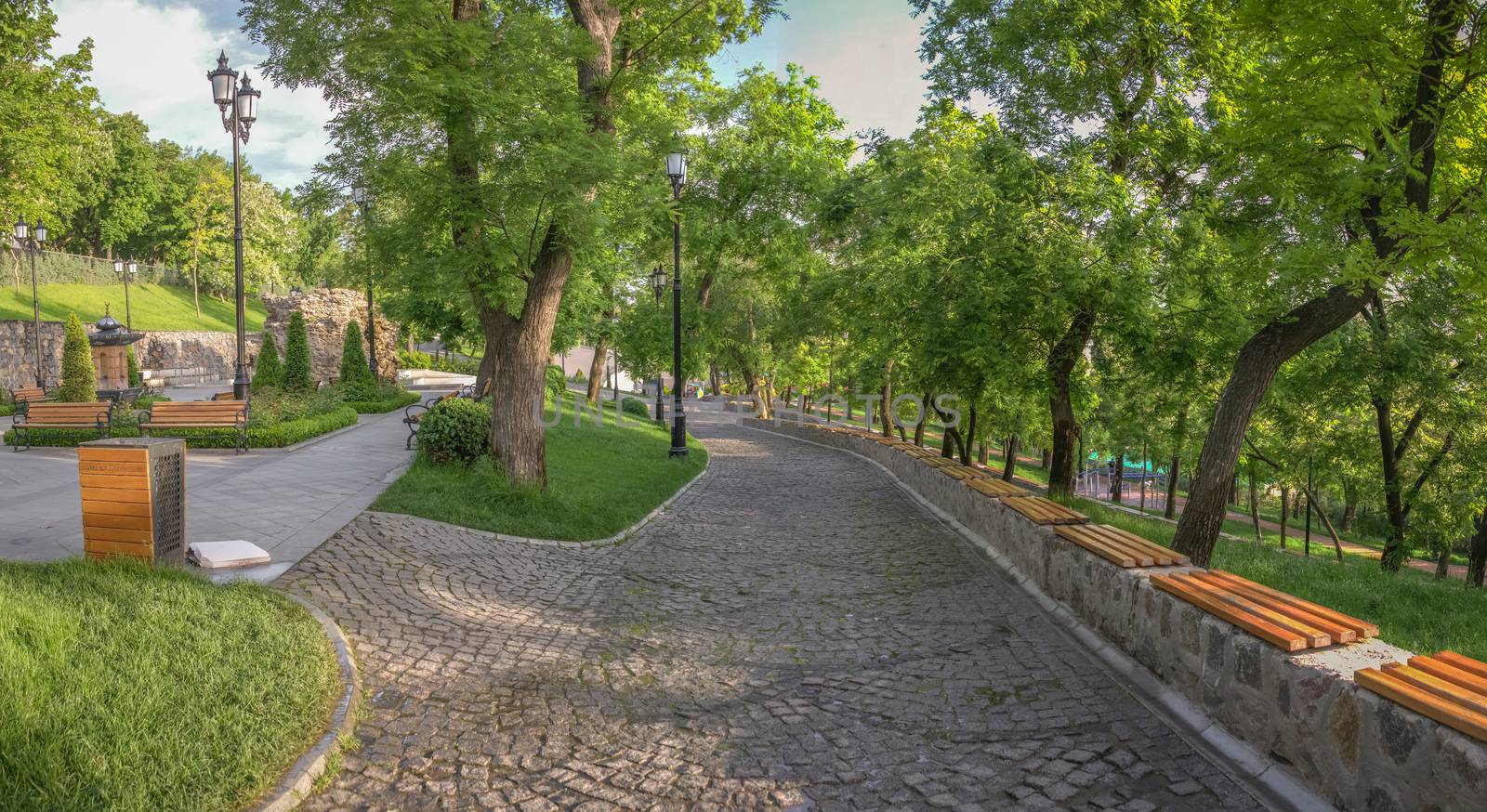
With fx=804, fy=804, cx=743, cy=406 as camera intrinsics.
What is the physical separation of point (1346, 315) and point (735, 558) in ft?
21.3

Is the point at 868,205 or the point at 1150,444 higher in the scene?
the point at 868,205

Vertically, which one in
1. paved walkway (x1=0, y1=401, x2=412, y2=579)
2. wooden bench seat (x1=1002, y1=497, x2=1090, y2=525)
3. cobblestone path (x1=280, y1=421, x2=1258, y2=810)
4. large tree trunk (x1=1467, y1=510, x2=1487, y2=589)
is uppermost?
wooden bench seat (x1=1002, y1=497, x2=1090, y2=525)

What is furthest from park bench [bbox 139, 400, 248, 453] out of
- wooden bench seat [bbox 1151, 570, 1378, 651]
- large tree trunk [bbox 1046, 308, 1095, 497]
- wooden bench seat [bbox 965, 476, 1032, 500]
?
wooden bench seat [bbox 1151, 570, 1378, 651]

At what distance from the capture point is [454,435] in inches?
478

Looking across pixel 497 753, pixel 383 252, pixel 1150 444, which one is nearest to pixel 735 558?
pixel 497 753

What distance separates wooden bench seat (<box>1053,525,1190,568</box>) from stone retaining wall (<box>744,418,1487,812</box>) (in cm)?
8

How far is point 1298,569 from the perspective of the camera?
30.1 ft

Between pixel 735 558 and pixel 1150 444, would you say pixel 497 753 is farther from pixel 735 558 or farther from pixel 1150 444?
pixel 1150 444

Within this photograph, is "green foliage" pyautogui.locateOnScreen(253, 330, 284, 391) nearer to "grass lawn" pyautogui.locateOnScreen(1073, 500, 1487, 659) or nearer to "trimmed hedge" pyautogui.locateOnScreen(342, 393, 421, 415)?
"trimmed hedge" pyautogui.locateOnScreen(342, 393, 421, 415)

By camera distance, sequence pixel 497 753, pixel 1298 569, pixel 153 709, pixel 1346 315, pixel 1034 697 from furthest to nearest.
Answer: pixel 1298 569
pixel 1346 315
pixel 1034 697
pixel 497 753
pixel 153 709

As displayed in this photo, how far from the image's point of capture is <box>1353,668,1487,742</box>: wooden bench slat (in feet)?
9.50

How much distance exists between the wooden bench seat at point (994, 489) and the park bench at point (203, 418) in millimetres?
12199

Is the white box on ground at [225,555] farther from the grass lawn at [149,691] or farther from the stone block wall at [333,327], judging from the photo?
the stone block wall at [333,327]

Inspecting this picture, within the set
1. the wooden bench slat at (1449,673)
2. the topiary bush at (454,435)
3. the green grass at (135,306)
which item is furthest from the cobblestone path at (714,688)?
the green grass at (135,306)
